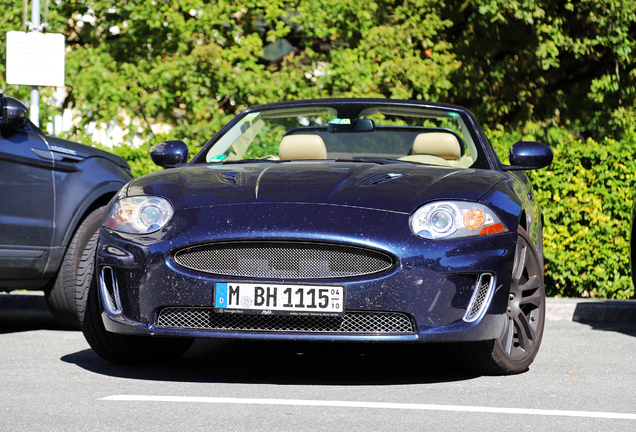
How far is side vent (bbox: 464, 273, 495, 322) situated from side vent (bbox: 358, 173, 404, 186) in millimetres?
689

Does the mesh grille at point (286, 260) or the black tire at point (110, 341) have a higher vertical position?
the mesh grille at point (286, 260)

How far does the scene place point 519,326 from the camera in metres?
4.69

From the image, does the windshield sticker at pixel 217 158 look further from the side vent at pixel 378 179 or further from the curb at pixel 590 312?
the curb at pixel 590 312

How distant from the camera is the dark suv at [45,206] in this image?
5766 millimetres

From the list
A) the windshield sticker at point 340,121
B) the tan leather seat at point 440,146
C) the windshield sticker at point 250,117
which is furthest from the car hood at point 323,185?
the windshield sticker at point 250,117

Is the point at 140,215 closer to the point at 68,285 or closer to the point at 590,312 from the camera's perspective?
the point at 68,285

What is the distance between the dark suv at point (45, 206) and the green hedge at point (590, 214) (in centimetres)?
377

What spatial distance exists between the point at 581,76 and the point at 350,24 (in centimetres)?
452

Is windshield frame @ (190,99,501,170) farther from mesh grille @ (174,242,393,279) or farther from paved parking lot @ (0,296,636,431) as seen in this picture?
mesh grille @ (174,242,393,279)

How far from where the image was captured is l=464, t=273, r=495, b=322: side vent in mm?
4129

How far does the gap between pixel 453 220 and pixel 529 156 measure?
145 centimetres

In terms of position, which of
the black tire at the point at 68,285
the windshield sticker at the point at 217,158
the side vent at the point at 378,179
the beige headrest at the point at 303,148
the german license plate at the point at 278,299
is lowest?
the black tire at the point at 68,285

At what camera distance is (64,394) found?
13.4 ft

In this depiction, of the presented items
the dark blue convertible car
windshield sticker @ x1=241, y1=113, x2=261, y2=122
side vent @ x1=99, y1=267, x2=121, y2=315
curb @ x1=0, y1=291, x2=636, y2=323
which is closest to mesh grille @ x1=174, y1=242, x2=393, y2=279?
the dark blue convertible car
